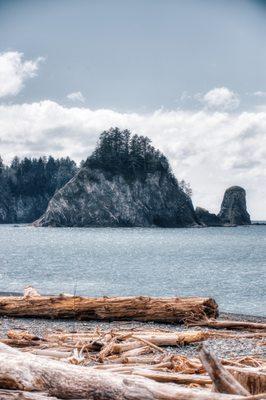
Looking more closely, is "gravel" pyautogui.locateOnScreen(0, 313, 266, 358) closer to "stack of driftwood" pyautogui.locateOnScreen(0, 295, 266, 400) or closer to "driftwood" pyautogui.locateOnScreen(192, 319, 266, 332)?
"stack of driftwood" pyautogui.locateOnScreen(0, 295, 266, 400)

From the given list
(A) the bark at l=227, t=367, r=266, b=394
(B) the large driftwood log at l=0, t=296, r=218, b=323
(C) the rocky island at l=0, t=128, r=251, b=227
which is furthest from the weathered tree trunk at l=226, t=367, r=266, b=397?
(C) the rocky island at l=0, t=128, r=251, b=227

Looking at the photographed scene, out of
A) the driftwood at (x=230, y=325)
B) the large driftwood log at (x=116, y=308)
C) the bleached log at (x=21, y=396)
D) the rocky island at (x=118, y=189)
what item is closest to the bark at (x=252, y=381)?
the bleached log at (x=21, y=396)

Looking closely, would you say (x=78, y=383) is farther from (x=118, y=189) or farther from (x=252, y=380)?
(x=118, y=189)

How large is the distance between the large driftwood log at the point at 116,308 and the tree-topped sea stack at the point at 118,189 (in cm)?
16472

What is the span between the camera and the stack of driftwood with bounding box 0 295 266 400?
4883 millimetres

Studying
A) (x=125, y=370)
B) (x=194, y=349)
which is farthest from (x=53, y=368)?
(x=194, y=349)

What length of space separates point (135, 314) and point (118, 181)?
172 m

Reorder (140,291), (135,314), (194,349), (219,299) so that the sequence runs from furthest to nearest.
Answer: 1. (140,291)
2. (219,299)
3. (135,314)
4. (194,349)

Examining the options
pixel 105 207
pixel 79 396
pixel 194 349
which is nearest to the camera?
pixel 79 396

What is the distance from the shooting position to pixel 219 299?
35750 mm

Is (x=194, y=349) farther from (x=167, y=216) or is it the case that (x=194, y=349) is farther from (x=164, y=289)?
(x=167, y=216)

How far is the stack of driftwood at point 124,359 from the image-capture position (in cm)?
488

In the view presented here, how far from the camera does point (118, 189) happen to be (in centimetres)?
18625

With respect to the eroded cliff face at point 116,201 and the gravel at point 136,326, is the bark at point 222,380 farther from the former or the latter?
the eroded cliff face at point 116,201
